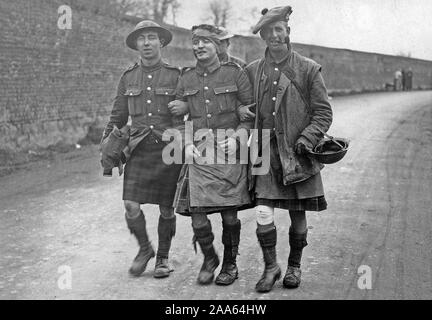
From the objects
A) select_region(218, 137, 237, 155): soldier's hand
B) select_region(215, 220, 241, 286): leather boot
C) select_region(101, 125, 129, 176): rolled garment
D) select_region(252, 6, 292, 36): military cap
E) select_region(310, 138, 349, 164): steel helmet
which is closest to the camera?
select_region(310, 138, 349, 164): steel helmet

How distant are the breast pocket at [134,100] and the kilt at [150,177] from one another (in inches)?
9.7

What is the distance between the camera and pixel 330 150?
4211mm

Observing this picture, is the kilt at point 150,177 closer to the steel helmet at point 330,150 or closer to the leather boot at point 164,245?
the leather boot at point 164,245

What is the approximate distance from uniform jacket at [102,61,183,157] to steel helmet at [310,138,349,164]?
43.0 inches

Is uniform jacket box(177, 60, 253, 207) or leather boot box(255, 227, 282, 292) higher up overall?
uniform jacket box(177, 60, 253, 207)

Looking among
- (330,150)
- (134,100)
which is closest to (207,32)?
(134,100)

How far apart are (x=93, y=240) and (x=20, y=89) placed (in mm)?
6840

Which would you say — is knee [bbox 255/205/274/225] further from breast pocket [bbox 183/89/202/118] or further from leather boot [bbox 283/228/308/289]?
breast pocket [bbox 183/89/202/118]

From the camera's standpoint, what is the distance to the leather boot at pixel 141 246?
4656mm

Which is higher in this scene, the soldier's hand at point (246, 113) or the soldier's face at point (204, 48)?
the soldier's face at point (204, 48)

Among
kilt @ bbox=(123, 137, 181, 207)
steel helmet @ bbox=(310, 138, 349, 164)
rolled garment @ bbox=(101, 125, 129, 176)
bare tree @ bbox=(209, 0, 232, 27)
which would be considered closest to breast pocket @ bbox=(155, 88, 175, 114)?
kilt @ bbox=(123, 137, 181, 207)

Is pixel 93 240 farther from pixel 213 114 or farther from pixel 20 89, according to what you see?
pixel 20 89

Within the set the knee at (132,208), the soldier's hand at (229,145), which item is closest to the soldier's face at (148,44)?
the soldier's hand at (229,145)

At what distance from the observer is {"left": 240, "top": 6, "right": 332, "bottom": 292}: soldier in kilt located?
13.9ft
